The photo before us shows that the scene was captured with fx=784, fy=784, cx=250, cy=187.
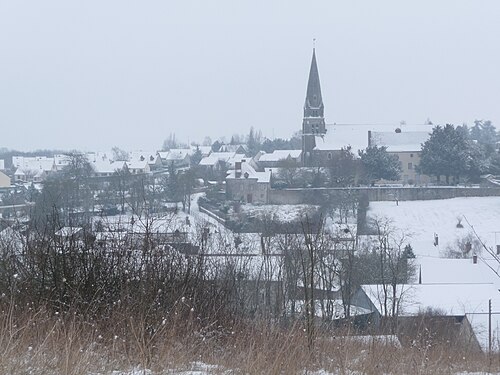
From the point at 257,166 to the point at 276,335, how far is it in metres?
43.7

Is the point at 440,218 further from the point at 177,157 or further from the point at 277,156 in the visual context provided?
the point at 177,157

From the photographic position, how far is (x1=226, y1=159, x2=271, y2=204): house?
120 feet

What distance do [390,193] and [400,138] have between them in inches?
565

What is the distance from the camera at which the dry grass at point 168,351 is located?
359 cm

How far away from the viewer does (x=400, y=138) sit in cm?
4884

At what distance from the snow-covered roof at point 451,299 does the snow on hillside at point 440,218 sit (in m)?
6.31

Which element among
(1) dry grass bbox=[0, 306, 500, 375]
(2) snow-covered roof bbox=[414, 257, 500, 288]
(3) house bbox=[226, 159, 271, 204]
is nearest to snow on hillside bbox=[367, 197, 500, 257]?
(2) snow-covered roof bbox=[414, 257, 500, 288]

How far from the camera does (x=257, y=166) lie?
1900 inches

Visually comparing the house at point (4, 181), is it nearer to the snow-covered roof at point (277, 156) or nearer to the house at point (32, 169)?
the house at point (32, 169)

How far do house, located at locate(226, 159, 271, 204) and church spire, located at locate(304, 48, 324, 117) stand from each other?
37.7 ft

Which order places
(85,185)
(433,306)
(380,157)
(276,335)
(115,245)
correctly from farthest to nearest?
(380,157) < (85,185) < (433,306) < (115,245) < (276,335)

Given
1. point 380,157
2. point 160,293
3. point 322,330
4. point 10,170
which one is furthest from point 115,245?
point 10,170

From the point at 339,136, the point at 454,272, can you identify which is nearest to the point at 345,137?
the point at 339,136

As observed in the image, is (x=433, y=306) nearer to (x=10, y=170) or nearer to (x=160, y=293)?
(x=160, y=293)
